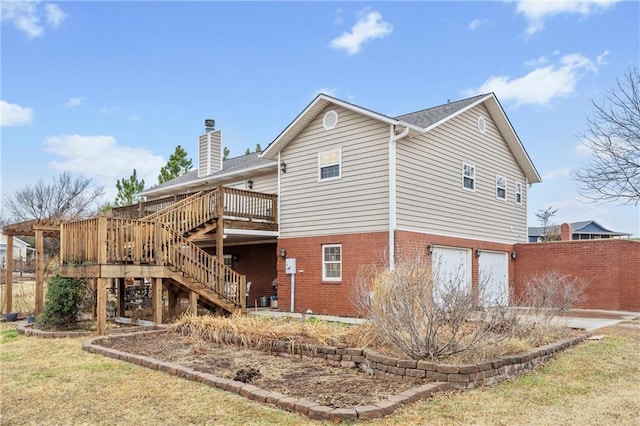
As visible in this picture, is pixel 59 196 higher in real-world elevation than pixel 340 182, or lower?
higher

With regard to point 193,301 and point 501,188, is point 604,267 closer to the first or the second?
point 501,188

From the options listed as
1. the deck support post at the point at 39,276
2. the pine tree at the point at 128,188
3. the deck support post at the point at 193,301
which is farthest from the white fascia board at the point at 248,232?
the pine tree at the point at 128,188

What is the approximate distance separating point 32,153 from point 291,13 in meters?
19.4

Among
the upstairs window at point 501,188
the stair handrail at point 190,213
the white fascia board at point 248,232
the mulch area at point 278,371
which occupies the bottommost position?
the mulch area at point 278,371

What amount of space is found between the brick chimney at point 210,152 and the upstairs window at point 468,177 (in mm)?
10871

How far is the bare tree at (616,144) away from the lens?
14.4 meters

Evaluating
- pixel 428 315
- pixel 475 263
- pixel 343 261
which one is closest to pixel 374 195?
pixel 343 261

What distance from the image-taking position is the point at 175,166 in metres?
36.1

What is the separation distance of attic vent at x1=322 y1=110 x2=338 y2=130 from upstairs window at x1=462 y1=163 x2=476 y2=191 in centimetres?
469

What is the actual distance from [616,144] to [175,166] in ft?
93.9

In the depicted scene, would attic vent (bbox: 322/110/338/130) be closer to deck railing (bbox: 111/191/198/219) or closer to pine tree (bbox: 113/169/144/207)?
deck railing (bbox: 111/191/198/219)

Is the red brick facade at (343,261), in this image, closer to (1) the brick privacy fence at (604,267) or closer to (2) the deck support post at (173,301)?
(1) the brick privacy fence at (604,267)

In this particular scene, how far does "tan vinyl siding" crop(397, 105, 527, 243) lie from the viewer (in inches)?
574

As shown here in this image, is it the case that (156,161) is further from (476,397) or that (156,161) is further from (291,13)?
(476,397)
